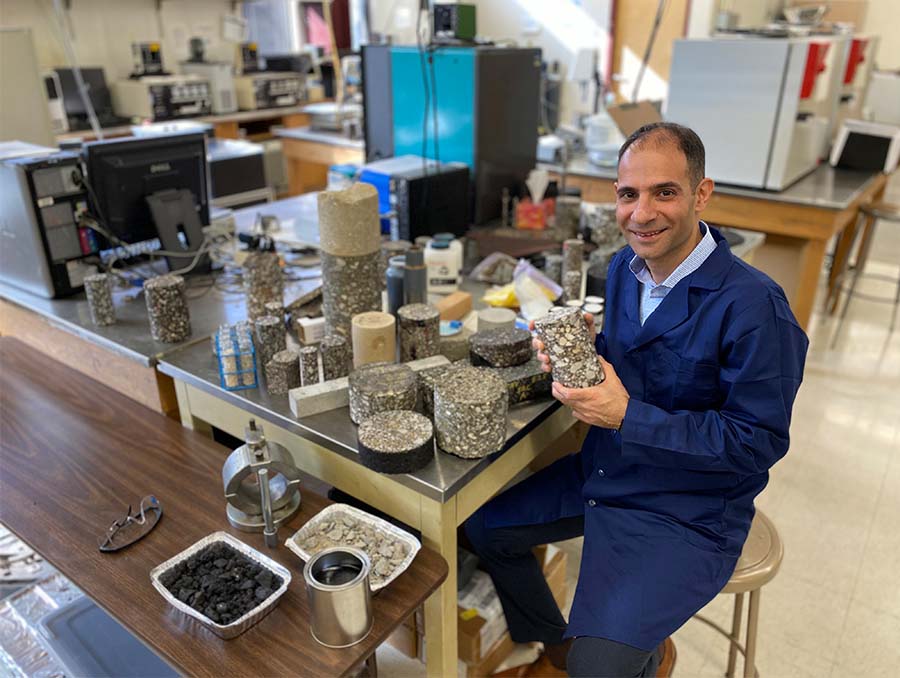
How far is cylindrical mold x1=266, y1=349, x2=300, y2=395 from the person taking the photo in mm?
1563

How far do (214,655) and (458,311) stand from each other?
109 cm

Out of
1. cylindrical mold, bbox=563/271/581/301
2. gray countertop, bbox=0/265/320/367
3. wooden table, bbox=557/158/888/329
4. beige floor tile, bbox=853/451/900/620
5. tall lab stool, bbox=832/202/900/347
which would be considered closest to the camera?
gray countertop, bbox=0/265/320/367

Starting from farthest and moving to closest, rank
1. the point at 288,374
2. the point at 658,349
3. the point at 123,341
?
the point at 123,341
the point at 288,374
the point at 658,349

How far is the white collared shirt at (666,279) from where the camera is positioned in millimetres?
1320

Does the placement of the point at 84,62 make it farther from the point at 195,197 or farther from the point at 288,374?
the point at 288,374

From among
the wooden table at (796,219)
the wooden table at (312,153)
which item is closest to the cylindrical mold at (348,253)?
the wooden table at (796,219)

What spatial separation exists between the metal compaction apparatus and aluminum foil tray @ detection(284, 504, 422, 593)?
0.05 m

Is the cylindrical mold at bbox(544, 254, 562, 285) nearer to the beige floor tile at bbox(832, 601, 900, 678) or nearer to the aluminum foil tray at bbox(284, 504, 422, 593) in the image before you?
the aluminum foil tray at bbox(284, 504, 422, 593)

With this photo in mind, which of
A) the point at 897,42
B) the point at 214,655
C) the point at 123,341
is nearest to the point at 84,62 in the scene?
the point at 123,341

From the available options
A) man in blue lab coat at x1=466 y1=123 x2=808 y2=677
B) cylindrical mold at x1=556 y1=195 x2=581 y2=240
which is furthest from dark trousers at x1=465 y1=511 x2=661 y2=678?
cylindrical mold at x1=556 y1=195 x2=581 y2=240

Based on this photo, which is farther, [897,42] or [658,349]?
[897,42]

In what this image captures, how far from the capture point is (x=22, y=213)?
1977mm

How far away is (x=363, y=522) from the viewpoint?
139cm

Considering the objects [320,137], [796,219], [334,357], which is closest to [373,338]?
[334,357]
